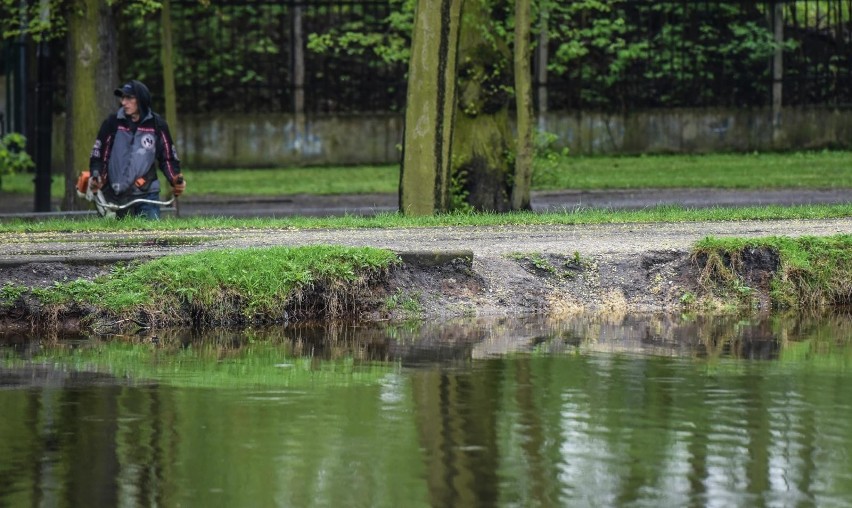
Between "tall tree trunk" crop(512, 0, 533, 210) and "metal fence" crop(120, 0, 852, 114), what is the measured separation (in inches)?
350

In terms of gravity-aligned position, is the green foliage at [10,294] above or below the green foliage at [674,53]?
below

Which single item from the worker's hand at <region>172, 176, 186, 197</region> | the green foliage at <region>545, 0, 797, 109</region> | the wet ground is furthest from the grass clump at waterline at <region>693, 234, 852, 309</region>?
the green foliage at <region>545, 0, 797, 109</region>

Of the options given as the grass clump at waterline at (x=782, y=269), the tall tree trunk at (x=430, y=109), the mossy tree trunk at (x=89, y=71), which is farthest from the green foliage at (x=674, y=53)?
the grass clump at waterline at (x=782, y=269)

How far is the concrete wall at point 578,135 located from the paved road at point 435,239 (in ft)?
40.5

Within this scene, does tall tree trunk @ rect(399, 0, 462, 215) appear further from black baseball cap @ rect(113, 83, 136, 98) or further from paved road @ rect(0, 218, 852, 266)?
black baseball cap @ rect(113, 83, 136, 98)

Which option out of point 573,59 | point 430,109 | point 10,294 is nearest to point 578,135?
point 573,59

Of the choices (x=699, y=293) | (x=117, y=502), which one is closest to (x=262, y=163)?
(x=699, y=293)

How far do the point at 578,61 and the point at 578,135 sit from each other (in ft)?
3.91

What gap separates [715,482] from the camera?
673cm

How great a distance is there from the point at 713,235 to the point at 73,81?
26.5 ft

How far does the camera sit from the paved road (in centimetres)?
1202

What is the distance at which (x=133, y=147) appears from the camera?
1391 cm

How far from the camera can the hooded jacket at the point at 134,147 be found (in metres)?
13.9

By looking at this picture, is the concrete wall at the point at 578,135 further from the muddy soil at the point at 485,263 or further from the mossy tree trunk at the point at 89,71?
the muddy soil at the point at 485,263
